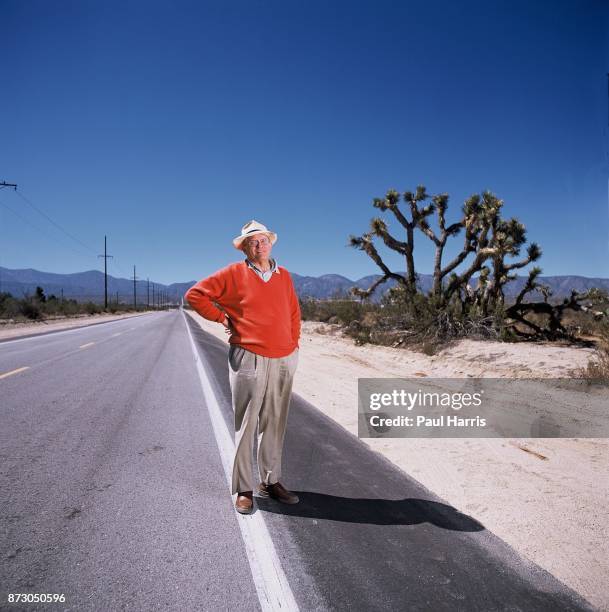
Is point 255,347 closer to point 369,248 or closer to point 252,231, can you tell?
point 252,231

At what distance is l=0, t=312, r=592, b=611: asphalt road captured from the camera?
212 centimetres

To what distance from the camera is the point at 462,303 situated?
15.7 m

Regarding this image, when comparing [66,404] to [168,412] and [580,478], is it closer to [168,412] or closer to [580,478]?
[168,412]

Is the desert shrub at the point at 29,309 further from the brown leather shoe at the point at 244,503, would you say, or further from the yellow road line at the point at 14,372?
the brown leather shoe at the point at 244,503

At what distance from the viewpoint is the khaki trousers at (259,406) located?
3100 mm

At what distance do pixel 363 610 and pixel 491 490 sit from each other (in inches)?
79.2

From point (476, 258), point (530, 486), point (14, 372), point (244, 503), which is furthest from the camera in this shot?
point (476, 258)

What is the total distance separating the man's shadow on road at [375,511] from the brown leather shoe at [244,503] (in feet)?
0.36

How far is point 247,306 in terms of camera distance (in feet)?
10.4

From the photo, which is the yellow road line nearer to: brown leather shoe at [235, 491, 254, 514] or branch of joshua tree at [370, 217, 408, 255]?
brown leather shoe at [235, 491, 254, 514]

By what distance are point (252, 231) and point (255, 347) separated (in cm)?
92

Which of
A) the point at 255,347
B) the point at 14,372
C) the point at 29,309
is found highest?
the point at 29,309

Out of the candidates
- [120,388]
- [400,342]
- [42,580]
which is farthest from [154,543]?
[400,342]

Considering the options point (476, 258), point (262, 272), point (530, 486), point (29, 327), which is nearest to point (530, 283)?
point (476, 258)
